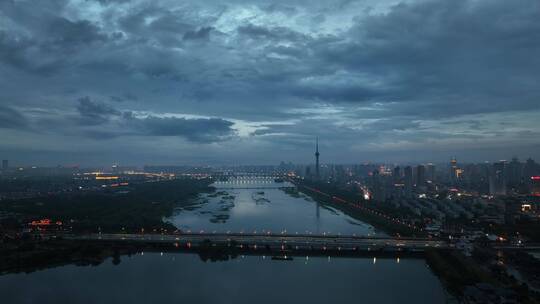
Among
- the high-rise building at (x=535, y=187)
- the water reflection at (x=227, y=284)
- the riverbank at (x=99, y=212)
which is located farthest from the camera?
the high-rise building at (x=535, y=187)

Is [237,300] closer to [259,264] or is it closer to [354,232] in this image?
[259,264]

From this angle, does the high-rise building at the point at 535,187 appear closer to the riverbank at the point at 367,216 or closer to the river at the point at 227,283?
the riverbank at the point at 367,216

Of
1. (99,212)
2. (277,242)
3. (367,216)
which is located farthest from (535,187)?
(99,212)

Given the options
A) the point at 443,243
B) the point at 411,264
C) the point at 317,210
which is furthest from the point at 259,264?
the point at 317,210

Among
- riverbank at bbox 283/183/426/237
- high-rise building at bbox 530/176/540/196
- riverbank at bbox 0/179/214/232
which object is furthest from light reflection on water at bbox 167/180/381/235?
high-rise building at bbox 530/176/540/196

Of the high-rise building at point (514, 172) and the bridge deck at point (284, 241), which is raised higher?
the high-rise building at point (514, 172)

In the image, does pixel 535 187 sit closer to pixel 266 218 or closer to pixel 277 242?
pixel 266 218

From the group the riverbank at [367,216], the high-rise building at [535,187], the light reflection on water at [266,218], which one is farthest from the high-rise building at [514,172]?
the light reflection on water at [266,218]

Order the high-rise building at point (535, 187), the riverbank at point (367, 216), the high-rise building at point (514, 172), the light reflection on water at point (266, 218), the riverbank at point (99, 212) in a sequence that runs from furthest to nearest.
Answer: the high-rise building at point (514, 172) → the high-rise building at point (535, 187) → the light reflection on water at point (266, 218) → the riverbank at point (367, 216) → the riverbank at point (99, 212)

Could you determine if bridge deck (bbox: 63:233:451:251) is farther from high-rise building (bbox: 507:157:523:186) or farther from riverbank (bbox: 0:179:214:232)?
high-rise building (bbox: 507:157:523:186)

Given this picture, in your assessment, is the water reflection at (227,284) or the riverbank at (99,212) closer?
the water reflection at (227,284)
